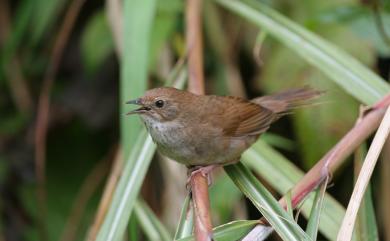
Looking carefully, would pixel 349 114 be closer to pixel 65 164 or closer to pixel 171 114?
pixel 171 114

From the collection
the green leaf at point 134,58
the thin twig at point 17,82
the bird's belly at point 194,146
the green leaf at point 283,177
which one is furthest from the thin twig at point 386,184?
the thin twig at point 17,82

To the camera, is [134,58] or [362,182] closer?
[362,182]

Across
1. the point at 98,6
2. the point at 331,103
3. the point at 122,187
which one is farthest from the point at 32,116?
the point at 122,187

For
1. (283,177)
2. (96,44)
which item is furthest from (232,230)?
(96,44)

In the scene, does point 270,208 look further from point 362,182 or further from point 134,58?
point 134,58

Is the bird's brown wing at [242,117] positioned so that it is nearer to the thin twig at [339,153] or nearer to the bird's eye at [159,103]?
the bird's eye at [159,103]

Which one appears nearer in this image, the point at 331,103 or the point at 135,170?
the point at 135,170

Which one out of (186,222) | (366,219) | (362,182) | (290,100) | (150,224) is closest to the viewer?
(362,182)
